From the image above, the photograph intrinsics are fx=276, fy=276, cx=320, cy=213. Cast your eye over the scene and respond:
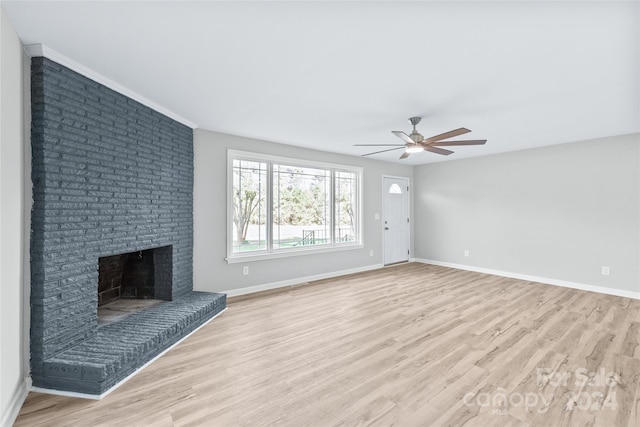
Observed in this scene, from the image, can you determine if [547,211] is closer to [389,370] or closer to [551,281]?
[551,281]

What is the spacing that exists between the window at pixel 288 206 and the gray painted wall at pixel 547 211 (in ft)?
7.33

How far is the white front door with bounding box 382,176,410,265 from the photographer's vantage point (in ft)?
20.8

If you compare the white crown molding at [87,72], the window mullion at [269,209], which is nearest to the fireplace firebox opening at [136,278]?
the window mullion at [269,209]

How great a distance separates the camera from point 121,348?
7.22 ft

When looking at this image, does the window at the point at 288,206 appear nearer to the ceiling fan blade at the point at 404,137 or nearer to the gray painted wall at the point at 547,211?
the ceiling fan blade at the point at 404,137

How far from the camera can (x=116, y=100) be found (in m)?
2.60

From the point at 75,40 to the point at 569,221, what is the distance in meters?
6.57

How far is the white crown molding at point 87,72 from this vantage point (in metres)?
Result: 1.98

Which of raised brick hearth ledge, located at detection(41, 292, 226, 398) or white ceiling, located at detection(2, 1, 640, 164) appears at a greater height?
white ceiling, located at detection(2, 1, 640, 164)

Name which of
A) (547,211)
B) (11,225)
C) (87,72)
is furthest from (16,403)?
(547,211)

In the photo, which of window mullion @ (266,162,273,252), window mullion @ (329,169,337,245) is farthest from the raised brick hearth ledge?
window mullion @ (329,169,337,245)

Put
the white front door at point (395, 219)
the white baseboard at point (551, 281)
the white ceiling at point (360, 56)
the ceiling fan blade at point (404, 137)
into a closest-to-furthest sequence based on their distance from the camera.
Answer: the white ceiling at point (360, 56)
the ceiling fan blade at point (404, 137)
the white baseboard at point (551, 281)
the white front door at point (395, 219)

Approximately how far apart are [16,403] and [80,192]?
148 cm

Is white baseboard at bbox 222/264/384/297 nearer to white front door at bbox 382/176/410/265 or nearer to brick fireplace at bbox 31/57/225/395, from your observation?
white front door at bbox 382/176/410/265
